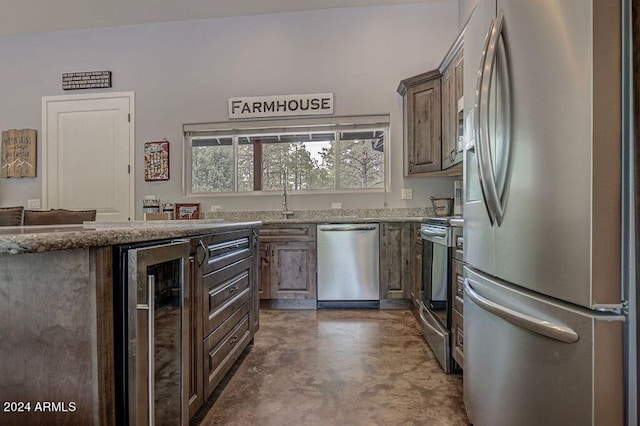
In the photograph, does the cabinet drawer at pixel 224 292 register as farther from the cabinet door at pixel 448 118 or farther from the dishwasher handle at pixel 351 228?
the cabinet door at pixel 448 118

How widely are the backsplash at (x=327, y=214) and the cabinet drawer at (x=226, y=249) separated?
173 cm

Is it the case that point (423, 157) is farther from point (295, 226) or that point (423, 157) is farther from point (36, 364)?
point (36, 364)

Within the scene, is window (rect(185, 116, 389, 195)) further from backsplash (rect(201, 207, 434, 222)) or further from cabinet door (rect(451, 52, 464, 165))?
cabinet door (rect(451, 52, 464, 165))

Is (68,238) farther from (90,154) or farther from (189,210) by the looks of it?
(90,154)

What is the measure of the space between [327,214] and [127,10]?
11.0ft

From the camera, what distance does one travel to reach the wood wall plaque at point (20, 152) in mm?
4406

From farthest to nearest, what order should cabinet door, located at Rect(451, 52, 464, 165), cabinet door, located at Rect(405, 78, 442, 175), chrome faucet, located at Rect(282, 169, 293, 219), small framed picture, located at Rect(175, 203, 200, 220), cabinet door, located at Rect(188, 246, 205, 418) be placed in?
small framed picture, located at Rect(175, 203, 200, 220) < chrome faucet, located at Rect(282, 169, 293, 219) < cabinet door, located at Rect(405, 78, 442, 175) < cabinet door, located at Rect(451, 52, 464, 165) < cabinet door, located at Rect(188, 246, 205, 418)

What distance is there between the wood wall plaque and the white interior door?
0.15 metres

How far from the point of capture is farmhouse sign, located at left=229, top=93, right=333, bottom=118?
4.05 meters

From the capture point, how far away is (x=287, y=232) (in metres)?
3.52

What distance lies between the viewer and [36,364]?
31.2 inches

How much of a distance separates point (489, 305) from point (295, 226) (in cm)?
254

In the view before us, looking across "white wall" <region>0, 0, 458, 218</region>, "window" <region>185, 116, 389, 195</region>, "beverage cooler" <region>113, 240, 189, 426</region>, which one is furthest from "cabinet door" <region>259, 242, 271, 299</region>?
"beverage cooler" <region>113, 240, 189, 426</region>

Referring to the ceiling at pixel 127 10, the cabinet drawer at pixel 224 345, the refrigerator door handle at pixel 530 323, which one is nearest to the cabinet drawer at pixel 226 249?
the cabinet drawer at pixel 224 345
